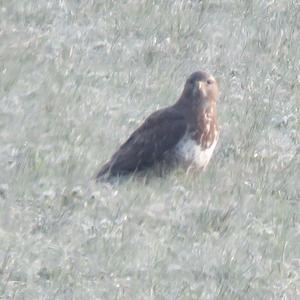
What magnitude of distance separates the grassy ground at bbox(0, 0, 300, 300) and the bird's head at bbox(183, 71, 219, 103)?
35 cm

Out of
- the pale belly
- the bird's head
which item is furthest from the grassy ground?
the bird's head

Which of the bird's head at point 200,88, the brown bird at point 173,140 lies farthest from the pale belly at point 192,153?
the bird's head at point 200,88

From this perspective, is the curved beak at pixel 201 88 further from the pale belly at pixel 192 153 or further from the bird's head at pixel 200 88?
the pale belly at pixel 192 153

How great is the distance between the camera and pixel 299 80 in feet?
36.9

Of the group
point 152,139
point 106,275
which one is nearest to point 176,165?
point 152,139

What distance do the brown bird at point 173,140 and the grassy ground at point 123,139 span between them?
15 centimetres

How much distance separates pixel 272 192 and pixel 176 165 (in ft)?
2.25

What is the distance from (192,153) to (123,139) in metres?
0.69

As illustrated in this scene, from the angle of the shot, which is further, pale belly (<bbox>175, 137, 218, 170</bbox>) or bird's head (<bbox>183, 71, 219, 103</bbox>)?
bird's head (<bbox>183, 71, 219, 103</bbox>)

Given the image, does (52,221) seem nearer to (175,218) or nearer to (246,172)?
(175,218)

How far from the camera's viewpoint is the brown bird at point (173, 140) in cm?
910

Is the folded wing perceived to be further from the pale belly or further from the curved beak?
the curved beak

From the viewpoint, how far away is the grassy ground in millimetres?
7297

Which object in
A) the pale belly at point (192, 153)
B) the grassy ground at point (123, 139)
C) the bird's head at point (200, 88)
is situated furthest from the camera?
the bird's head at point (200, 88)
